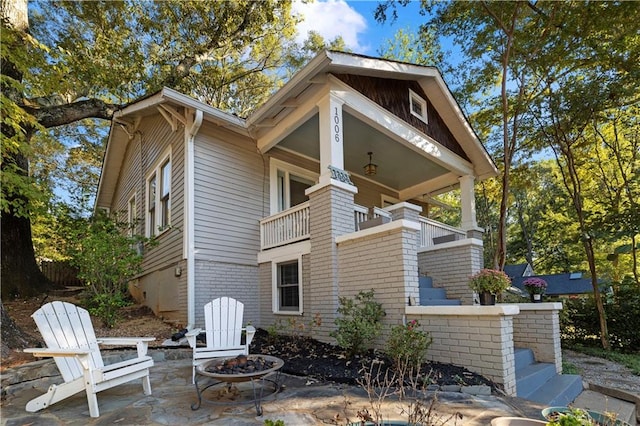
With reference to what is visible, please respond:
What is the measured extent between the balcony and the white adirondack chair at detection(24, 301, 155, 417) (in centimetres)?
326

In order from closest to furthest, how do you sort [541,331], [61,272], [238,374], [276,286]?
[238,374], [541,331], [276,286], [61,272]

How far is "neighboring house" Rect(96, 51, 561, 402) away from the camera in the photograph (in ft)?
16.0

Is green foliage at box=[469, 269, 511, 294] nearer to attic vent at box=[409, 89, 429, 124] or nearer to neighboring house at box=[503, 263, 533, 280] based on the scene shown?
attic vent at box=[409, 89, 429, 124]

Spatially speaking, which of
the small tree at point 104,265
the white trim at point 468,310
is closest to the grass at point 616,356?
the white trim at point 468,310

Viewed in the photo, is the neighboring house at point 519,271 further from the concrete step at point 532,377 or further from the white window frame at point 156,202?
the white window frame at point 156,202

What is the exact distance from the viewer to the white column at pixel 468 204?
8.18 m

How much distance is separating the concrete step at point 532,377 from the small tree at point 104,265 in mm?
6083

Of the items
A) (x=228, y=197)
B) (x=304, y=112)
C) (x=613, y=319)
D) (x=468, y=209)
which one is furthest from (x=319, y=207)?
(x=613, y=319)

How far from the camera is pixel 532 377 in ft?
14.6

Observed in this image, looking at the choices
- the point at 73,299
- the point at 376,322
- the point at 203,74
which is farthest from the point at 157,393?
the point at 203,74

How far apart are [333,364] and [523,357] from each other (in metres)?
2.67

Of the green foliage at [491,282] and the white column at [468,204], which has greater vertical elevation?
the white column at [468,204]

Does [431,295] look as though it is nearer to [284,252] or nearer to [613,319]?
[284,252]

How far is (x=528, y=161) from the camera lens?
38.2ft
